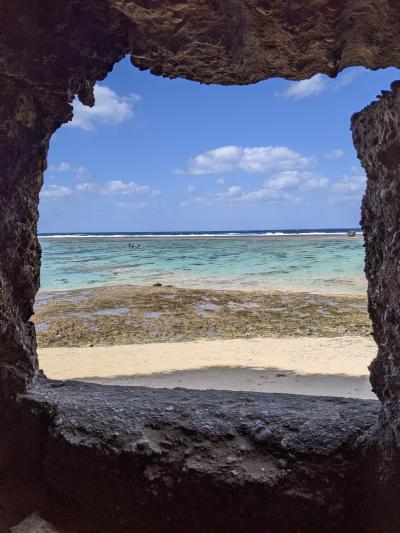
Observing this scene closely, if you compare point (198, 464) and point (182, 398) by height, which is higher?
point (182, 398)

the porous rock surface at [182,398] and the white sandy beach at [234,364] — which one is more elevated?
the porous rock surface at [182,398]

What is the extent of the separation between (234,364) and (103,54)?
6.23m

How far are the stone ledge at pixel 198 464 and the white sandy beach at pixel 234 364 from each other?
3774 mm

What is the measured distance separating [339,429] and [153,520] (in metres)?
1.18

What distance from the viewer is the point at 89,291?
16.7 m

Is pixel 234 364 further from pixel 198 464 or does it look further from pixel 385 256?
pixel 385 256

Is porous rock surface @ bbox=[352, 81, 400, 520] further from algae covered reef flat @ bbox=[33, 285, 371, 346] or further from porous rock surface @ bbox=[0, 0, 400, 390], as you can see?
algae covered reef flat @ bbox=[33, 285, 371, 346]

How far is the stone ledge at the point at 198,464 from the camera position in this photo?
7.53 feet

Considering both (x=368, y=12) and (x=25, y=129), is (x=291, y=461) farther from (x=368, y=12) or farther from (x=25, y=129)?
(x=25, y=129)

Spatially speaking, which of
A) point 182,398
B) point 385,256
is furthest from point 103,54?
point 182,398

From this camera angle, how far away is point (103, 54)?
Result: 261cm

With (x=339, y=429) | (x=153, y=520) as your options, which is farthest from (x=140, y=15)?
(x=153, y=520)

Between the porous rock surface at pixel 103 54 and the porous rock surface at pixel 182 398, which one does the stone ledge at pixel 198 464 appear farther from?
the porous rock surface at pixel 103 54

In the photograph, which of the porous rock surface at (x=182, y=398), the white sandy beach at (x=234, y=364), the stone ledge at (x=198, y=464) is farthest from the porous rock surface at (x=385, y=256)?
the white sandy beach at (x=234, y=364)
